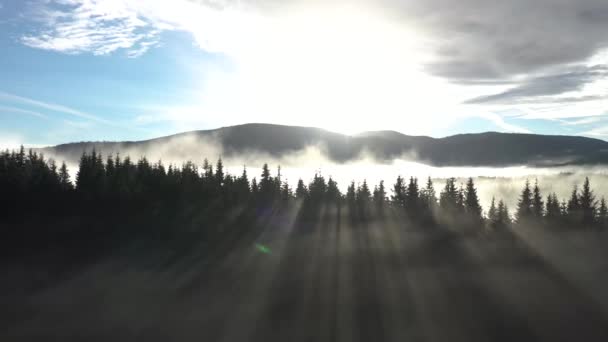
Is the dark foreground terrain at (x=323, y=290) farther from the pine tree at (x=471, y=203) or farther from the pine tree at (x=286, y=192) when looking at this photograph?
the pine tree at (x=286, y=192)

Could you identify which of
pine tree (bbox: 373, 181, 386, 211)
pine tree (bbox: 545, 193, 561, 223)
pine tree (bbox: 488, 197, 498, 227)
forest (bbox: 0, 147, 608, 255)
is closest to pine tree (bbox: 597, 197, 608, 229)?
forest (bbox: 0, 147, 608, 255)

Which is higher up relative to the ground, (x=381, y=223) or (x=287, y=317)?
(x=381, y=223)

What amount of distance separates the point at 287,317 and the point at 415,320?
95.4ft

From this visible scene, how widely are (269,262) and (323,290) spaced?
17800 mm

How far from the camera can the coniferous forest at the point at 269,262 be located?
104 metres

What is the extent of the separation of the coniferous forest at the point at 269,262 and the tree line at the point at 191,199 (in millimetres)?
495

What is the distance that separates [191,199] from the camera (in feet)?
454

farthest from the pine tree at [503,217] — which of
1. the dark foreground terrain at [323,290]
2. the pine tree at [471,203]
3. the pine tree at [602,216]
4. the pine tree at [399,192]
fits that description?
the pine tree at [399,192]

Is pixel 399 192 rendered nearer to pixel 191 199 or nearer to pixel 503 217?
pixel 503 217

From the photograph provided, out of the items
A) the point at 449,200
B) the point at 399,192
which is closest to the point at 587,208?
the point at 449,200

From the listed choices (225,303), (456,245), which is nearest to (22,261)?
(225,303)

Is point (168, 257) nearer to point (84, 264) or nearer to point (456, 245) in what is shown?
point (84, 264)

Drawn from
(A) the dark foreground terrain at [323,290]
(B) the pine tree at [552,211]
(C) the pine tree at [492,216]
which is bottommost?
(A) the dark foreground terrain at [323,290]

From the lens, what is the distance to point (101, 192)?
138m
